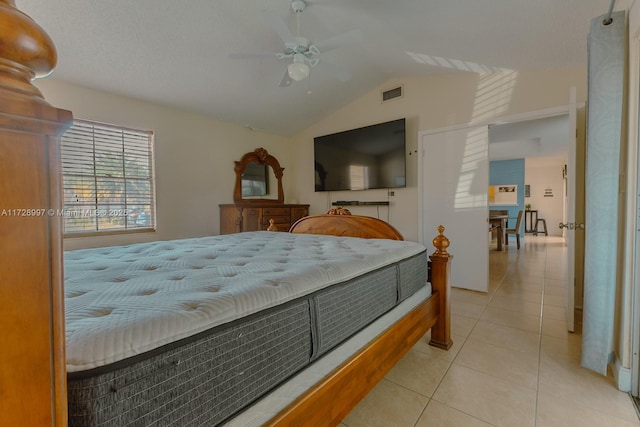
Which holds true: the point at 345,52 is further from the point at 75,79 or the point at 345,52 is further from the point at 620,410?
the point at 620,410

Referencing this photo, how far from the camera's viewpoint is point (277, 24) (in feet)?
7.07

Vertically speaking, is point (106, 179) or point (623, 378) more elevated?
point (106, 179)

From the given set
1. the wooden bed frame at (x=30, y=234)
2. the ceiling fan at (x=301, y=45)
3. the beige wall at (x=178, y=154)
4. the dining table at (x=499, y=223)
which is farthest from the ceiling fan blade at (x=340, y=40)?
the dining table at (x=499, y=223)

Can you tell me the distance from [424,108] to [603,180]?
8.38ft

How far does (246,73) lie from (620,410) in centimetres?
415

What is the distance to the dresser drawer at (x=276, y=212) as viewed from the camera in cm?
446

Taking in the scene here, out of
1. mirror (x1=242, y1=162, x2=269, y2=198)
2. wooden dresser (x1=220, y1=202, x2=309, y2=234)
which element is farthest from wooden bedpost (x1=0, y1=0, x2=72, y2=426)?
mirror (x1=242, y1=162, x2=269, y2=198)

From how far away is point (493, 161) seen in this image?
905cm

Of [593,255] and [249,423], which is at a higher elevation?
[593,255]

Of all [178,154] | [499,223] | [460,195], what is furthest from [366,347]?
[499,223]

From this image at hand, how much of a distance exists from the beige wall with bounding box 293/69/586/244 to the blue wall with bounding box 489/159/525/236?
641cm

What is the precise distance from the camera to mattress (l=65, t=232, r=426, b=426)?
21.9 inches

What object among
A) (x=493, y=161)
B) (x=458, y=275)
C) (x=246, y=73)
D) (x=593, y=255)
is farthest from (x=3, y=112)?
(x=493, y=161)

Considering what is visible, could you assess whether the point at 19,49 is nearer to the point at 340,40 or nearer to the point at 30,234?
the point at 30,234
